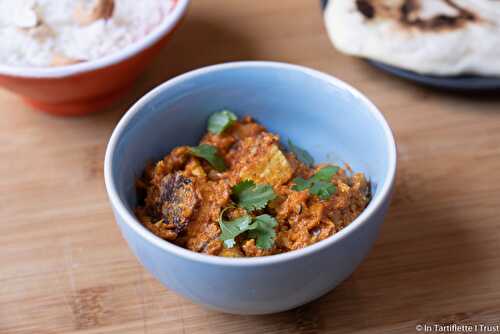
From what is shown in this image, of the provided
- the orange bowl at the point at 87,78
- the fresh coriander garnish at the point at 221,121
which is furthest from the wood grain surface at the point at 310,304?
the fresh coriander garnish at the point at 221,121

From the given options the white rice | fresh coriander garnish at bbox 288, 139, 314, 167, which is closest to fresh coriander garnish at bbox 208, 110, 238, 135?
fresh coriander garnish at bbox 288, 139, 314, 167

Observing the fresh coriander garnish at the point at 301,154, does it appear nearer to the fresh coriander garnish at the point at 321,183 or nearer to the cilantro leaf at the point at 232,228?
the fresh coriander garnish at the point at 321,183

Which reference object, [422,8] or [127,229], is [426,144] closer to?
[422,8]

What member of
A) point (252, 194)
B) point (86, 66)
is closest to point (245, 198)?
point (252, 194)

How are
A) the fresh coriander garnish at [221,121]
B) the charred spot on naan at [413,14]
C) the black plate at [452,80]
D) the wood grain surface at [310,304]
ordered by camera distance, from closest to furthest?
the wood grain surface at [310,304]
the fresh coriander garnish at [221,121]
the black plate at [452,80]
the charred spot on naan at [413,14]

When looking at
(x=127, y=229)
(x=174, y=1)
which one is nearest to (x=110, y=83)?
(x=174, y=1)
